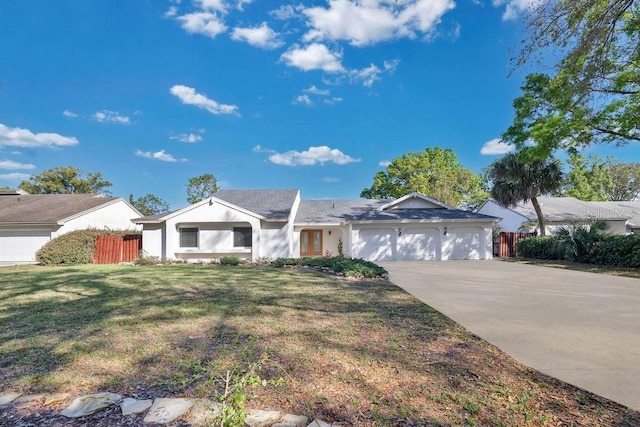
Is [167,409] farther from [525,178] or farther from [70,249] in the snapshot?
[525,178]

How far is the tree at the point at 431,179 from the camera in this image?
35281mm

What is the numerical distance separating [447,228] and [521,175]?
20.3 ft

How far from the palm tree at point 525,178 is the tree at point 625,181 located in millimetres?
30162

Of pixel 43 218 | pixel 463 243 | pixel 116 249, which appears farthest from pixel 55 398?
pixel 43 218

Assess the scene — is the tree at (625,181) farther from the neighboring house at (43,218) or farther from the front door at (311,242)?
the neighboring house at (43,218)

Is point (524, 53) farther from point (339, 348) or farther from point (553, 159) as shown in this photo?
point (553, 159)

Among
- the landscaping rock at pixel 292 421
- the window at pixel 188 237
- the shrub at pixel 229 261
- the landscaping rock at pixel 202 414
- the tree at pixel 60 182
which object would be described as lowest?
the landscaping rock at pixel 292 421

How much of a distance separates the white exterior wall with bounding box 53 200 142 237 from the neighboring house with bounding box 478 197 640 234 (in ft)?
90.1

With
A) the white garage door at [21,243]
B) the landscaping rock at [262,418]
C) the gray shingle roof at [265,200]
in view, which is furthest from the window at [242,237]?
the landscaping rock at [262,418]

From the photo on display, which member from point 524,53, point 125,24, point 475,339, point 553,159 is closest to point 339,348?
point 475,339

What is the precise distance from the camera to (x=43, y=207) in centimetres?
2095

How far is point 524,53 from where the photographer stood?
7.77 meters

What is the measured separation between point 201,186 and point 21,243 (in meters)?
25.8

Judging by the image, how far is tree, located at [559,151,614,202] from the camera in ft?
128
